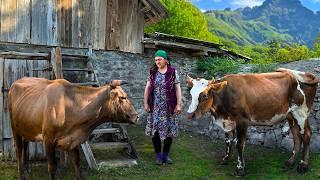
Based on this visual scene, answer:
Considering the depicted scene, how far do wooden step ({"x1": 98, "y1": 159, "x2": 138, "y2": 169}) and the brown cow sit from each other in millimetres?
1210

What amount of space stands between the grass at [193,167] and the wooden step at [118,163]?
11 centimetres

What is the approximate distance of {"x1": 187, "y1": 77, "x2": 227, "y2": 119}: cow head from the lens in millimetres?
6905

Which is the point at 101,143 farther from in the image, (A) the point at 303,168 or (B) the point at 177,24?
(B) the point at 177,24

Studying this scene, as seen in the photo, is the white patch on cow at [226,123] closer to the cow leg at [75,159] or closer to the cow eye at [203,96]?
the cow eye at [203,96]

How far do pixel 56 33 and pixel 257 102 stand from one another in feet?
17.2

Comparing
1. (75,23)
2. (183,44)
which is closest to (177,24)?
(183,44)

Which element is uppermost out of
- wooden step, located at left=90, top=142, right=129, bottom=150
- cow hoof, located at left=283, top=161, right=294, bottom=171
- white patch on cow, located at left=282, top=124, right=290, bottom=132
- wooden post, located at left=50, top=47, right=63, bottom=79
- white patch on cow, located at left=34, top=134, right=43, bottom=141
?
wooden post, located at left=50, top=47, right=63, bottom=79

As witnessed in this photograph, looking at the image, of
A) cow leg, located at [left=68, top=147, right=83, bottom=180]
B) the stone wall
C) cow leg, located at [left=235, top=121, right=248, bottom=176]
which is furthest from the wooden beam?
cow leg, located at [left=235, top=121, right=248, bottom=176]

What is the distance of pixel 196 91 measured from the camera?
6938mm

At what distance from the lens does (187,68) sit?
12812 millimetres

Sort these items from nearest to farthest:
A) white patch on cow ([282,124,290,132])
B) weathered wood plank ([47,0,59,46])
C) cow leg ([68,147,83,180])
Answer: cow leg ([68,147,83,180])
white patch on cow ([282,124,290,132])
weathered wood plank ([47,0,59,46])

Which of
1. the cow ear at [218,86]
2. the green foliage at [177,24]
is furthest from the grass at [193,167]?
the green foliage at [177,24]

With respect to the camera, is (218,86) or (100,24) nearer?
(218,86)

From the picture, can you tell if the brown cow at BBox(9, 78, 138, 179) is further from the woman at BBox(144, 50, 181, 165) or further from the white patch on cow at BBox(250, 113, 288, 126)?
the white patch on cow at BBox(250, 113, 288, 126)
